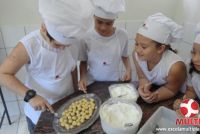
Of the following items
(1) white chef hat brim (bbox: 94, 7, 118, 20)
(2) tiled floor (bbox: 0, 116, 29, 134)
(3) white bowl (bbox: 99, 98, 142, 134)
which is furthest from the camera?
(2) tiled floor (bbox: 0, 116, 29, 134)

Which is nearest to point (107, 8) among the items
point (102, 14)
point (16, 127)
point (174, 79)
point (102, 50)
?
point (102, 14)

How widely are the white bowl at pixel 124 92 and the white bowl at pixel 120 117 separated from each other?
0.22 feet

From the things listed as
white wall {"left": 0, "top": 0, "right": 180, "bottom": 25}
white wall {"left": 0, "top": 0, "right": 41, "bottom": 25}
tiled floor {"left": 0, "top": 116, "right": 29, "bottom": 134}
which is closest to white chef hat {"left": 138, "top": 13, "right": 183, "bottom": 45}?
white wall {"left": 0, "top": 0, "right": 180, "bottom": 25}

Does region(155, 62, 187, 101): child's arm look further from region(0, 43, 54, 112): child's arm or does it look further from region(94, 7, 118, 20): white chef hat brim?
region(0, 43, 54, 112): child's arm

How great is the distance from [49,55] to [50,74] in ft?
0.35

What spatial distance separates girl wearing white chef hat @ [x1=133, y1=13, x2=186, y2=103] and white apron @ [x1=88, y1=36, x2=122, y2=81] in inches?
8.5

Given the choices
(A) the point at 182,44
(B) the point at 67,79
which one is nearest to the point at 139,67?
(B) the point at 67,79

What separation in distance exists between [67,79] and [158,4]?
1.22 m

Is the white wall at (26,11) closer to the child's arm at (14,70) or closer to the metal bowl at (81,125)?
the child's arm at (14,70)

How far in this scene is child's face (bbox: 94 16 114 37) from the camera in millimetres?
1120

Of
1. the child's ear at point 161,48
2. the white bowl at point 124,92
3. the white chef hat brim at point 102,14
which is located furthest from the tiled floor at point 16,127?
the child's ear at point 161,48

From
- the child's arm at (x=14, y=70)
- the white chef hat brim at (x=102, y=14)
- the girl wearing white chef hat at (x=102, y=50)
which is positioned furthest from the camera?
the girl wearing white chef hat at (x=102, y=50)

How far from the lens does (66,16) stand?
75cm

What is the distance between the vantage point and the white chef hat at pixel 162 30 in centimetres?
97
